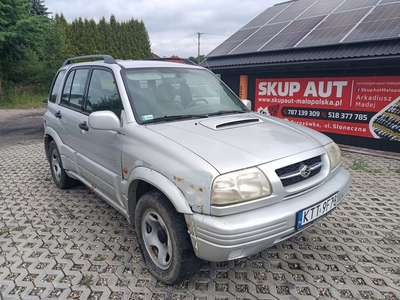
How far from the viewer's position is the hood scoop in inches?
114

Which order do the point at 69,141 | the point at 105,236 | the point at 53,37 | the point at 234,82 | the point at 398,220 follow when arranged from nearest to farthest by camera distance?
the point at 105,236 → the point at 398,220 → the point at 69,141 → the point at 234,82 → the point at 53,37

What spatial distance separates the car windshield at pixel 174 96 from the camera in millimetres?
3084

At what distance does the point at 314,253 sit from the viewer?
320 cm

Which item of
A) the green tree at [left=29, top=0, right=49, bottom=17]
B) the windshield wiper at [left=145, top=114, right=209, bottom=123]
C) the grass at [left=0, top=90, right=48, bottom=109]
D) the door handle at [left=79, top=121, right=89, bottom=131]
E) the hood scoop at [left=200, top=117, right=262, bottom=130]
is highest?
the green tree at [left=29, top=0, right=49, bottom=17]

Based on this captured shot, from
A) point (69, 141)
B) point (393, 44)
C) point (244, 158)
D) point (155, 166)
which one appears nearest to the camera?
point (244, 158)

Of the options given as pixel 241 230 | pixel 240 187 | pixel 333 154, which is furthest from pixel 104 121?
pixel 333 154

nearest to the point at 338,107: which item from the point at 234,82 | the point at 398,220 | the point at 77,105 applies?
the point at 234,82

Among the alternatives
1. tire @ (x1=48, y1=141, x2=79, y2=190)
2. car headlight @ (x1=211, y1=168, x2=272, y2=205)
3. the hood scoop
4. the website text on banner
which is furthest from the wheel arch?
the website text on banner

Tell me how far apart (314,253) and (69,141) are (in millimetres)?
3367

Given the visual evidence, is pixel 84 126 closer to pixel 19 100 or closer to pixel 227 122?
pixel 227 122

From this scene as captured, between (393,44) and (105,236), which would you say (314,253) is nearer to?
(105,236)

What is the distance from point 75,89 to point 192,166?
273 centimetres

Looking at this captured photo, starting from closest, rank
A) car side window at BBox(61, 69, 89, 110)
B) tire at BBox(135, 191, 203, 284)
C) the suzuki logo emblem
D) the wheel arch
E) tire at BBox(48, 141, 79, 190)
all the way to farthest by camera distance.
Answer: the wheel arch < tire at BBox(135, 191, 203, 284) < the suzuki logo emblem < car side window at BBox(61, 69, 89, 110) < tire at BBox(48, 141, 79, 190)

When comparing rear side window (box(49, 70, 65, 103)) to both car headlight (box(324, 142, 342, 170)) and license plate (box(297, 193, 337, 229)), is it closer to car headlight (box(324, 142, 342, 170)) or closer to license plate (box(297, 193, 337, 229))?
car headlight (box(324, 142, 342, 170))
